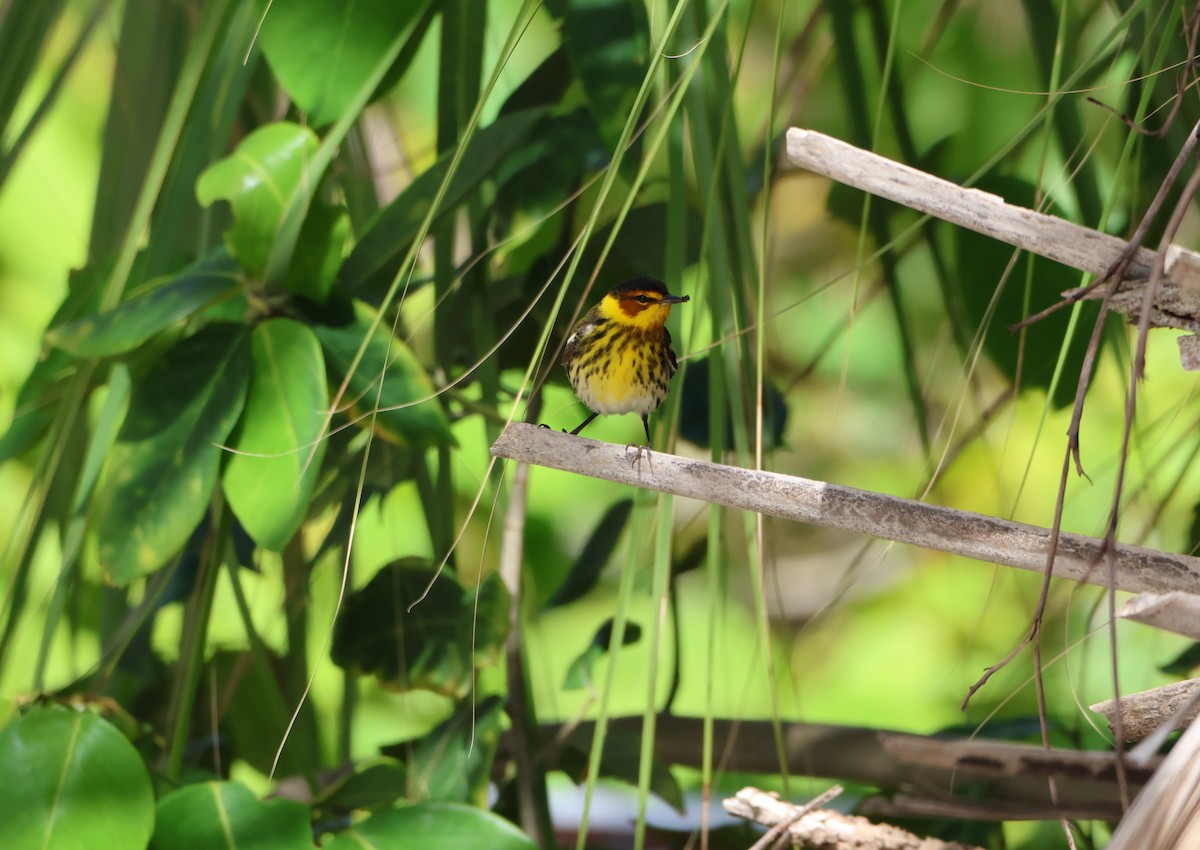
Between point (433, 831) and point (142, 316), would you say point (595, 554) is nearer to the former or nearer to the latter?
point (433, 831)

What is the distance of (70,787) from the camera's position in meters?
0.67

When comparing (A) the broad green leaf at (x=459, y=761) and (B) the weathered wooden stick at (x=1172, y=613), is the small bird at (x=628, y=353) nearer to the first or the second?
(A) the broad green leaf at (x=459, y=761)

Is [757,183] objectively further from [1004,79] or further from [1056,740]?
[1056,740]

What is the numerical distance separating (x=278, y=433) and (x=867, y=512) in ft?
1.50

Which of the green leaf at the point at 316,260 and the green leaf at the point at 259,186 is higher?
the green leaf at the point at 259,186

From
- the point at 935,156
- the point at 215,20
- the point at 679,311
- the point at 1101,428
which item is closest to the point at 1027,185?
the point at 935,156

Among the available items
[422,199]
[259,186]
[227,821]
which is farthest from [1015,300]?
[227,821]

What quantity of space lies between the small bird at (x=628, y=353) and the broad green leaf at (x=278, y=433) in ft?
0.56

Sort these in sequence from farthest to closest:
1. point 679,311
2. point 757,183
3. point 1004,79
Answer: point 1004,79, point 757,183, point 679,311

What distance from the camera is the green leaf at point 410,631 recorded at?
90cm

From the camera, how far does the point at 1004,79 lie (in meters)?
1.25

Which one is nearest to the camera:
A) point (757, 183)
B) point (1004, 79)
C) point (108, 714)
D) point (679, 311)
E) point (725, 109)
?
point (725, 109)

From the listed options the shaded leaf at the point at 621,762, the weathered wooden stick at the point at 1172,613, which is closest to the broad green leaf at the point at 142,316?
the shaded leaf at the point at 621,762

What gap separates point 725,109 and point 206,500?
413mm
